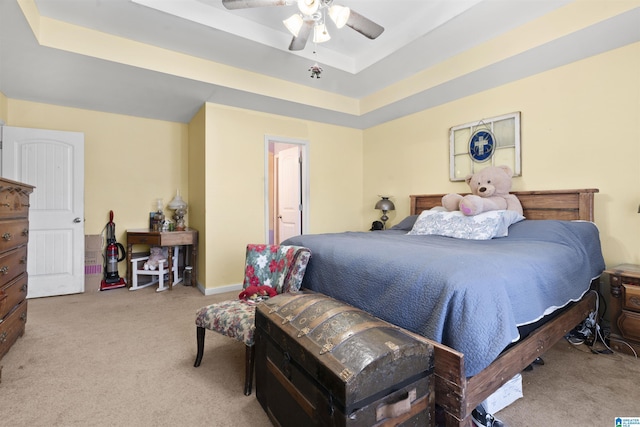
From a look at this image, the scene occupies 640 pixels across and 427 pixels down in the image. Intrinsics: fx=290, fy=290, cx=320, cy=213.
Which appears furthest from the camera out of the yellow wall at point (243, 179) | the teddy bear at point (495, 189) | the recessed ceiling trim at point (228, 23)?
the yellow wall at point (243, 179)

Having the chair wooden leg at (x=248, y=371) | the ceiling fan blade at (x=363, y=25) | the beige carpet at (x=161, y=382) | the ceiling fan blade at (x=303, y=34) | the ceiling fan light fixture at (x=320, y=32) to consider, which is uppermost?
the ceiling fan blade at (x=363, y=25)

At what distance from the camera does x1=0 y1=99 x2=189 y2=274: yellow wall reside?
3.74m

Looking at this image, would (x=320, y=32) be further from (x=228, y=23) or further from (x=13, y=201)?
(x=13, y=201)

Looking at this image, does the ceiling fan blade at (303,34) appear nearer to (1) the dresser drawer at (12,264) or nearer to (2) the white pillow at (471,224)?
(2) the white pillow at (471,224)

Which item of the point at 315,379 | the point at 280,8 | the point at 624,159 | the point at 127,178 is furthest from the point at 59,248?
the point at 624,159

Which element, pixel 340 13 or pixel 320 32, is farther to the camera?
pixel 320 32

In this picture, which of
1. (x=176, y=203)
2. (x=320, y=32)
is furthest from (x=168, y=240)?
(x=320, y=32)

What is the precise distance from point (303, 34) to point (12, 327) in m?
3.03

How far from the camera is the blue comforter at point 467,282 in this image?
3.96 feet

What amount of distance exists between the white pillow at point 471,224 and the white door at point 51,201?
4.01 meters

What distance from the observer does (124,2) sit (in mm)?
2197

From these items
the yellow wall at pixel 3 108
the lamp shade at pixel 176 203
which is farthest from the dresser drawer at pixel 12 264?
the yellow wall at pixel 3 108

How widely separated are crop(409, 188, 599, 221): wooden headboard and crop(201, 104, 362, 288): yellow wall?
2505mm

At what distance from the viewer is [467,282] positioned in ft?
4.07
